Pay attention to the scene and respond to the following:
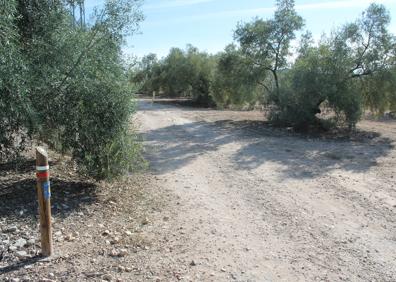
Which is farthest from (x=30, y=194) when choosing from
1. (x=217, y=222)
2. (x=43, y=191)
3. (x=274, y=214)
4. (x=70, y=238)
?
(x=274, y=214)

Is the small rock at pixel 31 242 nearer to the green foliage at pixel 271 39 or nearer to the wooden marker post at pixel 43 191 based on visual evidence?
the wooden marker post at pixel 43 191

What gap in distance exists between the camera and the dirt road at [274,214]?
4.80m

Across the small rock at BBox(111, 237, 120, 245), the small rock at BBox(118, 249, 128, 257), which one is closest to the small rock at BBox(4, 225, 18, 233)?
the small rock at BBox(111, 237, 120, 245)

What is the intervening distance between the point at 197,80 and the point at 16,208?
1343 inches

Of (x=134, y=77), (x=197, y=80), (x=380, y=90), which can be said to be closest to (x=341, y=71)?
(x=380, y=90)

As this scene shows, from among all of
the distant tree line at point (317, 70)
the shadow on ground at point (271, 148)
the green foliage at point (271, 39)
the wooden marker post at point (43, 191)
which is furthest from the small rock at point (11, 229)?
the green foliage at point (271, 39)

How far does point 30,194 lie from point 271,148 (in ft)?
27.5

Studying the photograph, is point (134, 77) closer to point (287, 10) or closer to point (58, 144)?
point (58, 144)

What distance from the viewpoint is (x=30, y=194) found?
7031 millimetres

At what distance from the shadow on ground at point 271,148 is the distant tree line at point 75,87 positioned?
2832 millimetres

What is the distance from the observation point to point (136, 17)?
758cm

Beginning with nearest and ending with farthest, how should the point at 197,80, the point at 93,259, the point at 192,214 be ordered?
1. the point at 93,259
2. the point at 192,214
3. the point at 197,80

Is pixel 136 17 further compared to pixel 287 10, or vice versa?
pixel 287 10

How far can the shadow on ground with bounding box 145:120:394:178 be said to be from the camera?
10.8 m
